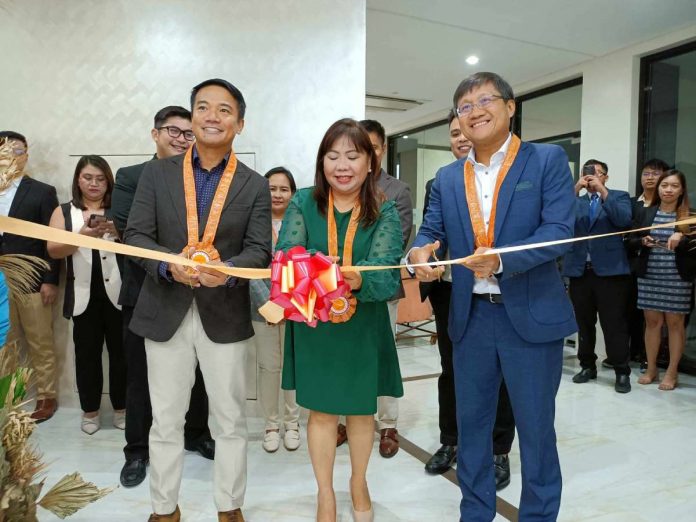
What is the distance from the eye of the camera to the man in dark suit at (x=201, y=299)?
2025 mm

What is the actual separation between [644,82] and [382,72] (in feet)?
9.03

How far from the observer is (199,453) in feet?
9.73

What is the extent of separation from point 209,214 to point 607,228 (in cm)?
359

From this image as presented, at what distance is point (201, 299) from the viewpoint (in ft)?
6.65

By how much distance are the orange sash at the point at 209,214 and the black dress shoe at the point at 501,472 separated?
66.3 inches

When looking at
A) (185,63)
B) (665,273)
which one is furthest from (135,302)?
(665,273)

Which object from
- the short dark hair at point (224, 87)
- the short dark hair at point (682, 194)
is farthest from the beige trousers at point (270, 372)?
the short dark hair at point (682, 194)

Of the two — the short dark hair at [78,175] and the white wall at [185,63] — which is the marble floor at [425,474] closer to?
the short dark hair at [78,175]

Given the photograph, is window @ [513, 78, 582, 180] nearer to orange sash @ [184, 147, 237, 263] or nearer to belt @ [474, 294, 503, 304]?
belt @ [474, 294, 503, 304]

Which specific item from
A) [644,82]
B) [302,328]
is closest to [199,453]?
[302,328]

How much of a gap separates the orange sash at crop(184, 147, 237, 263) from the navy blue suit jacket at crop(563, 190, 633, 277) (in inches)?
126

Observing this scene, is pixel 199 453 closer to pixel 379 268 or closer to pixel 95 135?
pixel 379 268

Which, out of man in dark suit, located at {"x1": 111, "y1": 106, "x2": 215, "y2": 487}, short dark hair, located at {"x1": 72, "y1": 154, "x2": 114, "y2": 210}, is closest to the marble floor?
man in dark suit, located at {"x1": 111, "y1": 106, "x2": 215, "y2": 487}

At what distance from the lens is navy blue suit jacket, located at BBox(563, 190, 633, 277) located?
430 centimetres
